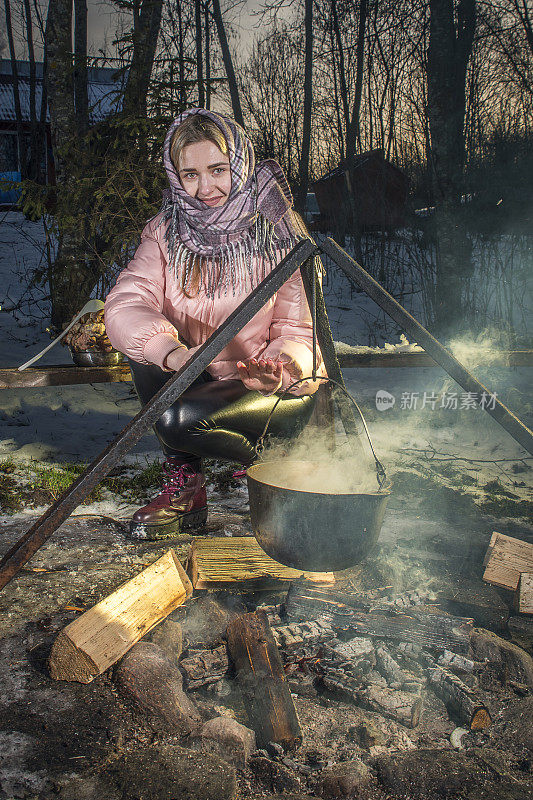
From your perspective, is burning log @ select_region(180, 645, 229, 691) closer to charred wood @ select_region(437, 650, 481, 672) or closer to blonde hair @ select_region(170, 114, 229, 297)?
charred wood @ select_region(437, 650, 481, 672)

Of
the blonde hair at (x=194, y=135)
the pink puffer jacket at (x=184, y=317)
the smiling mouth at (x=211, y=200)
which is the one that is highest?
the blonde hair at (x=194, y=135)

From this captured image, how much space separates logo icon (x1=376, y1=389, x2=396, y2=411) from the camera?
228 inches

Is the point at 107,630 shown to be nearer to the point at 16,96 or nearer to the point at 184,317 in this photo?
the point at 184,317

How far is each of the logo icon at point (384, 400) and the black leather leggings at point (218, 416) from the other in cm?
294

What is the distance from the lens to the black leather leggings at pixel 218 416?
2.72 meters

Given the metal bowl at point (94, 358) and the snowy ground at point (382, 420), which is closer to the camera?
the metal bowl at point (94, 358)

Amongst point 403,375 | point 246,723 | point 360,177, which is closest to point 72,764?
point 246,723

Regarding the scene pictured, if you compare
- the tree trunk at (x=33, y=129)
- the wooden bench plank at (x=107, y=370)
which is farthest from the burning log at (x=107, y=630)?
the tree trunk at (x=33, y=129)

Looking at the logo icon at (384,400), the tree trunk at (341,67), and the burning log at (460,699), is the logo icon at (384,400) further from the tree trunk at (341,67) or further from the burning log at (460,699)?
the tree trunk at (341,67)

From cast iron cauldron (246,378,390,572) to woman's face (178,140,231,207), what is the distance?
4.30 feet

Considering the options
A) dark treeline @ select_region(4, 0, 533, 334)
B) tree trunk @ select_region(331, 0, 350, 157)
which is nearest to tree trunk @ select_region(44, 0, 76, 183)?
dark treeline @ select_region(4, 0, 533, 334)

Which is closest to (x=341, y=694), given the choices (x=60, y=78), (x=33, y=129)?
(x=60, y=78)

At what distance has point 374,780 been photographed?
1.54 m

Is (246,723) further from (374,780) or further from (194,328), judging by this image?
(194,328)
